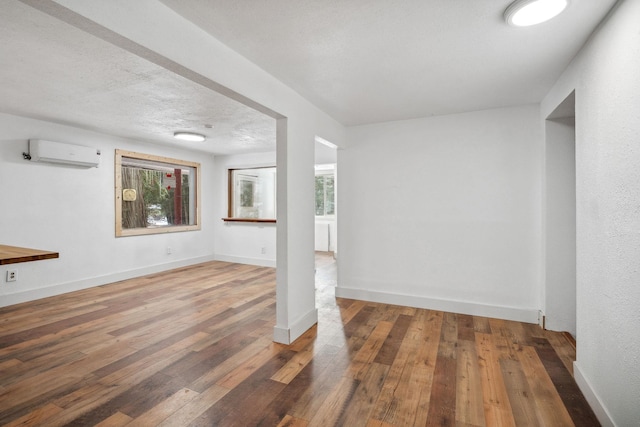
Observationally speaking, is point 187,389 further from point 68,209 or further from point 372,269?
point 68,209

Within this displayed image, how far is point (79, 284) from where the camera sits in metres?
4.40

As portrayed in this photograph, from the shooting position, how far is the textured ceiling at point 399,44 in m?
1.62

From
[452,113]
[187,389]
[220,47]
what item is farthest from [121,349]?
[452,113]

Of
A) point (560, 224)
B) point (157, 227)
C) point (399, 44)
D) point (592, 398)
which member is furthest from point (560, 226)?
point (157, 227)

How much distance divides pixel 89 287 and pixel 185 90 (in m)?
3.52

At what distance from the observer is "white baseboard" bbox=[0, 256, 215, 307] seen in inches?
149

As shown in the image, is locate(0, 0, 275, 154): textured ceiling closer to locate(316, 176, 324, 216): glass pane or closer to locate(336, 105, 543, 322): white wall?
locate(336, 105, 543, 322): white wall

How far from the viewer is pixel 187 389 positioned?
2043mm

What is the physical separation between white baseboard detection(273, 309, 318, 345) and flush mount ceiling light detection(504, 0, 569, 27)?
2.71 meters

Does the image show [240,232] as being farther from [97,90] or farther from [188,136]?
[97,90]

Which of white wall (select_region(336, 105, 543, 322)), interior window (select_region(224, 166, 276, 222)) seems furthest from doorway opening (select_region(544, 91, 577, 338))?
interior window (select_region(224, 166, 276, 222))

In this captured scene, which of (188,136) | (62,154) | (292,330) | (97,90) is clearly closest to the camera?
(292,330)

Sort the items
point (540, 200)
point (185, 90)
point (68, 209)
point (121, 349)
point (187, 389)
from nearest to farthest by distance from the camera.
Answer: point (187, 389) < point (121, 349) < point (185, 90) < point (540, 200) < point (68, 209)

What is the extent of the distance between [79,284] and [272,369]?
12.4 feet
